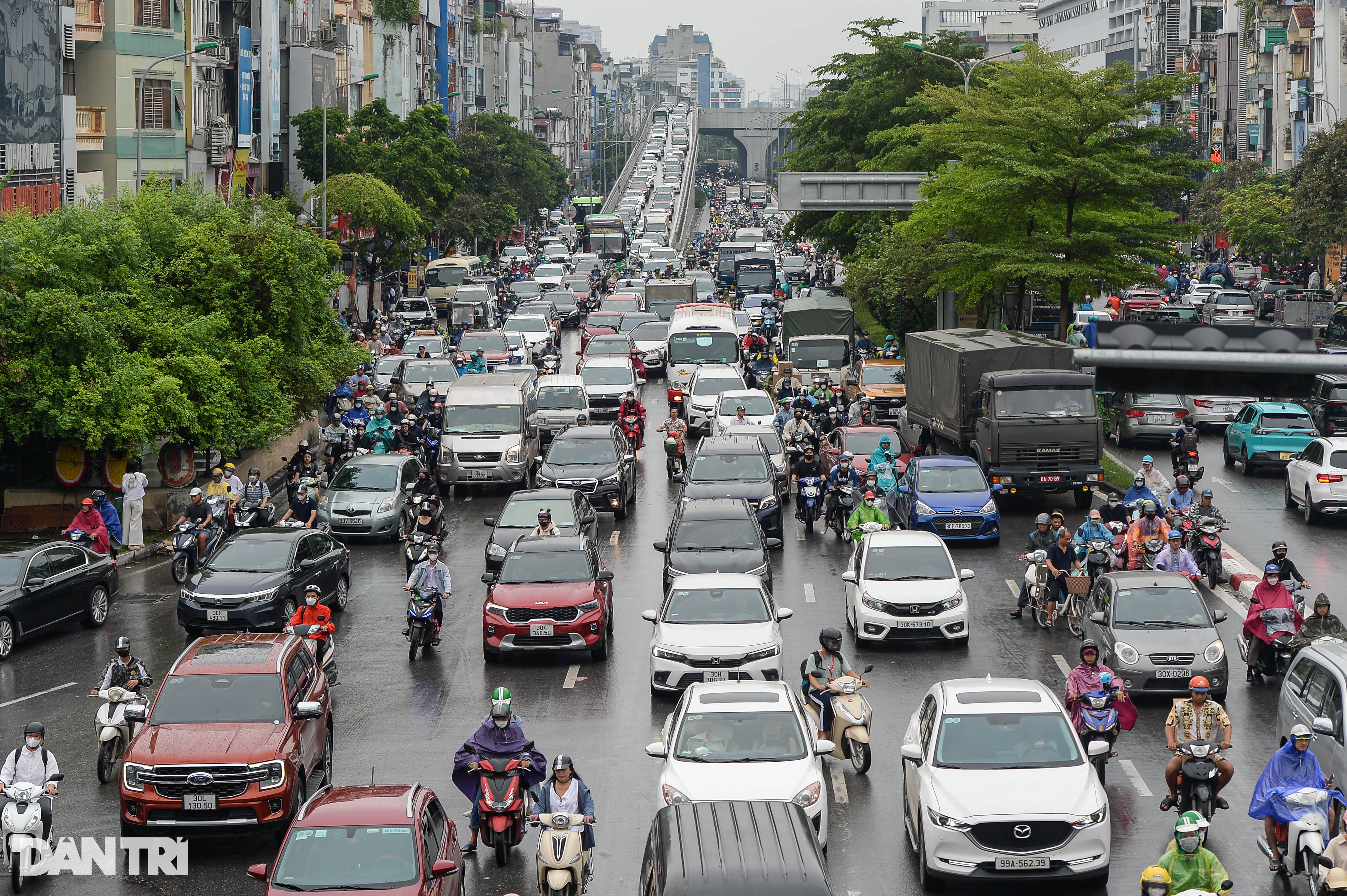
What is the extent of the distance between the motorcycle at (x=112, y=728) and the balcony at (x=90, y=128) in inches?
1324

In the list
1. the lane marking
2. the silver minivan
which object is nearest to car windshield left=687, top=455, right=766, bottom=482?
the silver minivan

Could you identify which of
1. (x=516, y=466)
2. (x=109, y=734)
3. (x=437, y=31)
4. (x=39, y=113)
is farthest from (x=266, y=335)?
(x=437, y=31)

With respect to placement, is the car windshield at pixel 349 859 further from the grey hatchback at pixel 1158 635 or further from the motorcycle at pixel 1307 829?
the grey hatchback at pixel 1158 635

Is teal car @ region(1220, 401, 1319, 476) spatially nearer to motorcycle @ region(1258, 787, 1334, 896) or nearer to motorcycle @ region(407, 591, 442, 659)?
motorcycle @ region(407, 591, 442, 659)

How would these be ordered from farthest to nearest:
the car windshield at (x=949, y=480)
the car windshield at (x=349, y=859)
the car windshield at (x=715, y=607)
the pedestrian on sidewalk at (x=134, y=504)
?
the car windshield at (x=949, y=480), the pedestrian on sidewalk at (x=134, y=504), the car windshield at (x=715, y=607), the car windshield at (x=349, y=859)

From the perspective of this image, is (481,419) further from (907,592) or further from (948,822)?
(948,822)

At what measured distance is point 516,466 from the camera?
34062 millimetres

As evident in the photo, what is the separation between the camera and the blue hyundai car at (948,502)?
28.6 meters

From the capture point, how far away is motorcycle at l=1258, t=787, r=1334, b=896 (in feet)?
43.4

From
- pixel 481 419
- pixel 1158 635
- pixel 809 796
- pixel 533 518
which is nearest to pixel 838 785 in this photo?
pixel 809 796

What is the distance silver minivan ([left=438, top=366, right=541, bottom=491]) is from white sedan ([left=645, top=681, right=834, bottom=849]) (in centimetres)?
1909

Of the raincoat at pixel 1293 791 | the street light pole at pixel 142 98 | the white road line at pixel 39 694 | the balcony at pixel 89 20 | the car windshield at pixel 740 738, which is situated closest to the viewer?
the raincoat at pixel 1293 791

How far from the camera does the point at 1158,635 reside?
63.1ft

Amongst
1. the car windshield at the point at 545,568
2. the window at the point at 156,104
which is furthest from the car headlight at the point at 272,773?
the window at the point at 156,104
